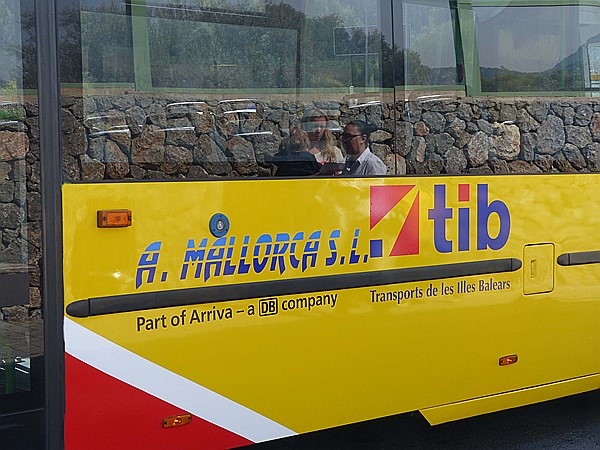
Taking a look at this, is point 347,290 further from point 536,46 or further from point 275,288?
point 536,46

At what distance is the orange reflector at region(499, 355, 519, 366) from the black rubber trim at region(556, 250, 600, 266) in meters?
0.62

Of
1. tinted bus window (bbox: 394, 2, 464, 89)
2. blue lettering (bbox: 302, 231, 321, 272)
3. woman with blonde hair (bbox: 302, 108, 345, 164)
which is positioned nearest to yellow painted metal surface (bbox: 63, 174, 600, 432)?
blue lettering (bbox: 302, 231, 321, 272)

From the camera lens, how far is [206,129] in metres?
4.52

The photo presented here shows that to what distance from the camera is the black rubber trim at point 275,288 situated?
417 centimetres

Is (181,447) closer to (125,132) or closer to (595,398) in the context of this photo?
(125,132)

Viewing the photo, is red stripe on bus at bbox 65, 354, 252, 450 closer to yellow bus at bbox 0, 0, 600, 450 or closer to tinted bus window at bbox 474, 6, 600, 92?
yellow bus at bbox 0, 0, 600, 450

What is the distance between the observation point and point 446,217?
17.2 ft

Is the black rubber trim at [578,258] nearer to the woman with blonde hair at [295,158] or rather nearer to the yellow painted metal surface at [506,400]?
the yellow painted metal surface at [506,400]

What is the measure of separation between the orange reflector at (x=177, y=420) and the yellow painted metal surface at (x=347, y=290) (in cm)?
17

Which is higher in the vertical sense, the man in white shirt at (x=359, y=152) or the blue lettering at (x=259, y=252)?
the man in white shirt at (x=359, y=152)

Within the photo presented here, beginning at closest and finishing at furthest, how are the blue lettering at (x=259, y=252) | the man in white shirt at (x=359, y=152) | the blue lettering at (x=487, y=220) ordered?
the blue lettering at (x=259, y=252) → the man in white shirt at (x=359, y=152) → the blue lettering at (x=487, y=220)

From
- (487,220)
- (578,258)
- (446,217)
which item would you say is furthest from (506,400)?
(446,217)

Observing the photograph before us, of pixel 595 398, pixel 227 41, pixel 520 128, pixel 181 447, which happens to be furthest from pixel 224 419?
pixel 595 398

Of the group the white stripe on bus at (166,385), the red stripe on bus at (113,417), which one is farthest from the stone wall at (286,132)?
the red stripe on bus at (113,417)
